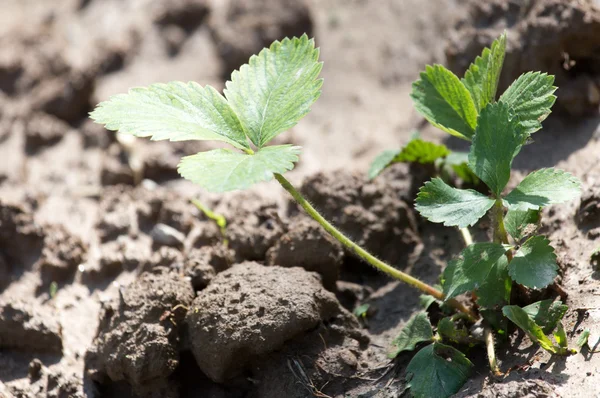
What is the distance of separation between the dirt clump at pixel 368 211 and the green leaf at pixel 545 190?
74 cm

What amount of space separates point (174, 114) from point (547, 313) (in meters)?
1.18

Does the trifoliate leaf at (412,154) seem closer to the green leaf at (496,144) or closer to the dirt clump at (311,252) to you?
the dirt clump at (311,252)

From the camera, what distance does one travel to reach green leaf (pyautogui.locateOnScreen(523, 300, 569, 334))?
1.78 metres

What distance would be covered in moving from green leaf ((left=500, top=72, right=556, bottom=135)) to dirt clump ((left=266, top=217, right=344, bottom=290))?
2.53 ft

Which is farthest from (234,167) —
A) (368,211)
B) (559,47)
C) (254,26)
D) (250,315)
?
(254,26)

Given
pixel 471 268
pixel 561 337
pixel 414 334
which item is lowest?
pixel 561 337

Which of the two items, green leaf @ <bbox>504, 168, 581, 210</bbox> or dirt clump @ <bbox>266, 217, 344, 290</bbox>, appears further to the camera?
dirt clump @ <bbox>266, 217, 344, 290</bbox>

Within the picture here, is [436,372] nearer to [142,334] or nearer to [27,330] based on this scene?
[142,334]

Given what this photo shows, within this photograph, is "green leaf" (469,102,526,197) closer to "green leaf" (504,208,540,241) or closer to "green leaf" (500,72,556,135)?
"green leaf" (500,72,556,135)

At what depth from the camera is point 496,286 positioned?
6.01 feet

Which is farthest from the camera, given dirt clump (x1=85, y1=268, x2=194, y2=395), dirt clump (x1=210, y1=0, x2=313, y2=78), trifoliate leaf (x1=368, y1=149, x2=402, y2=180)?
dirt clump (x1=210, y1=0, x2=313, y2=78)

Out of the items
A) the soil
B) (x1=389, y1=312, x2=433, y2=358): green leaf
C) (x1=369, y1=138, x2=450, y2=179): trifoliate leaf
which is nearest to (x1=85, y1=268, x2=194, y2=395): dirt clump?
the soil

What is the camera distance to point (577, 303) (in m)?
1.86

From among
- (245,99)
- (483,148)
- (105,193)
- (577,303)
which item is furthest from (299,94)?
(105,193)
